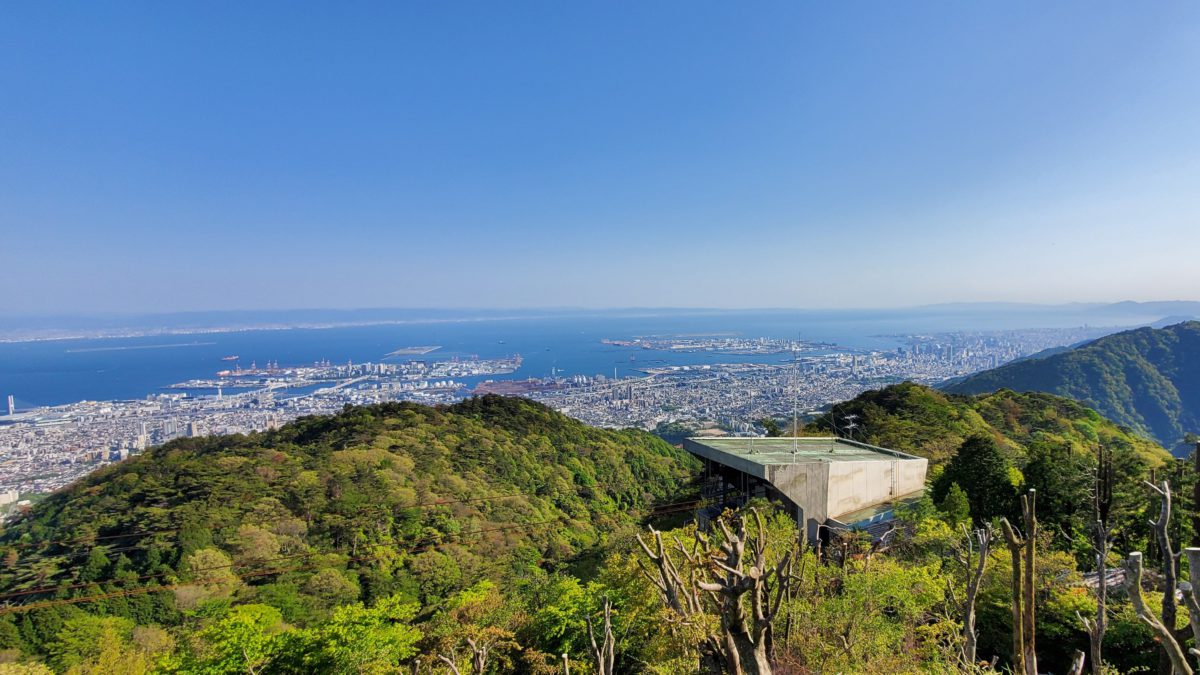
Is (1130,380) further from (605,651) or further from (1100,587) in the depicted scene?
(605,651)

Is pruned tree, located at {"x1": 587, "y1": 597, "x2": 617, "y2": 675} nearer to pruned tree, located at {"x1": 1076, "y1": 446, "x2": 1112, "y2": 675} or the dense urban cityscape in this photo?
pruned tree, located at {"x1": 1076, "y1": 446, "x2": 1112, "y2": 675}

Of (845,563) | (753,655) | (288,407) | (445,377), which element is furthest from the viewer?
(445,377)

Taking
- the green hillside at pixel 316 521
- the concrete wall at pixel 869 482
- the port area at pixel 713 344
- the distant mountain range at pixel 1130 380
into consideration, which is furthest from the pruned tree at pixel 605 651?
the port area at pixel 713 344

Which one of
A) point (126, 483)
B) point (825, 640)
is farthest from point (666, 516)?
point (126, 483)

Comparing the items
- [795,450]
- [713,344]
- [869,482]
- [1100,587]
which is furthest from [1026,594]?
[713,344]

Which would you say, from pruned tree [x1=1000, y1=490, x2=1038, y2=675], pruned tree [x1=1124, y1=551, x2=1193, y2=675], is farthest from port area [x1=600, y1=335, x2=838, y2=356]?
pruned tree [x1=1124, y1=551, x2=1193, y2=675]

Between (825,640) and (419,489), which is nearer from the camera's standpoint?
(825,640)

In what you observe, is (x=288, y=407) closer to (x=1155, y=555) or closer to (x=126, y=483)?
(x=126, y=483)
